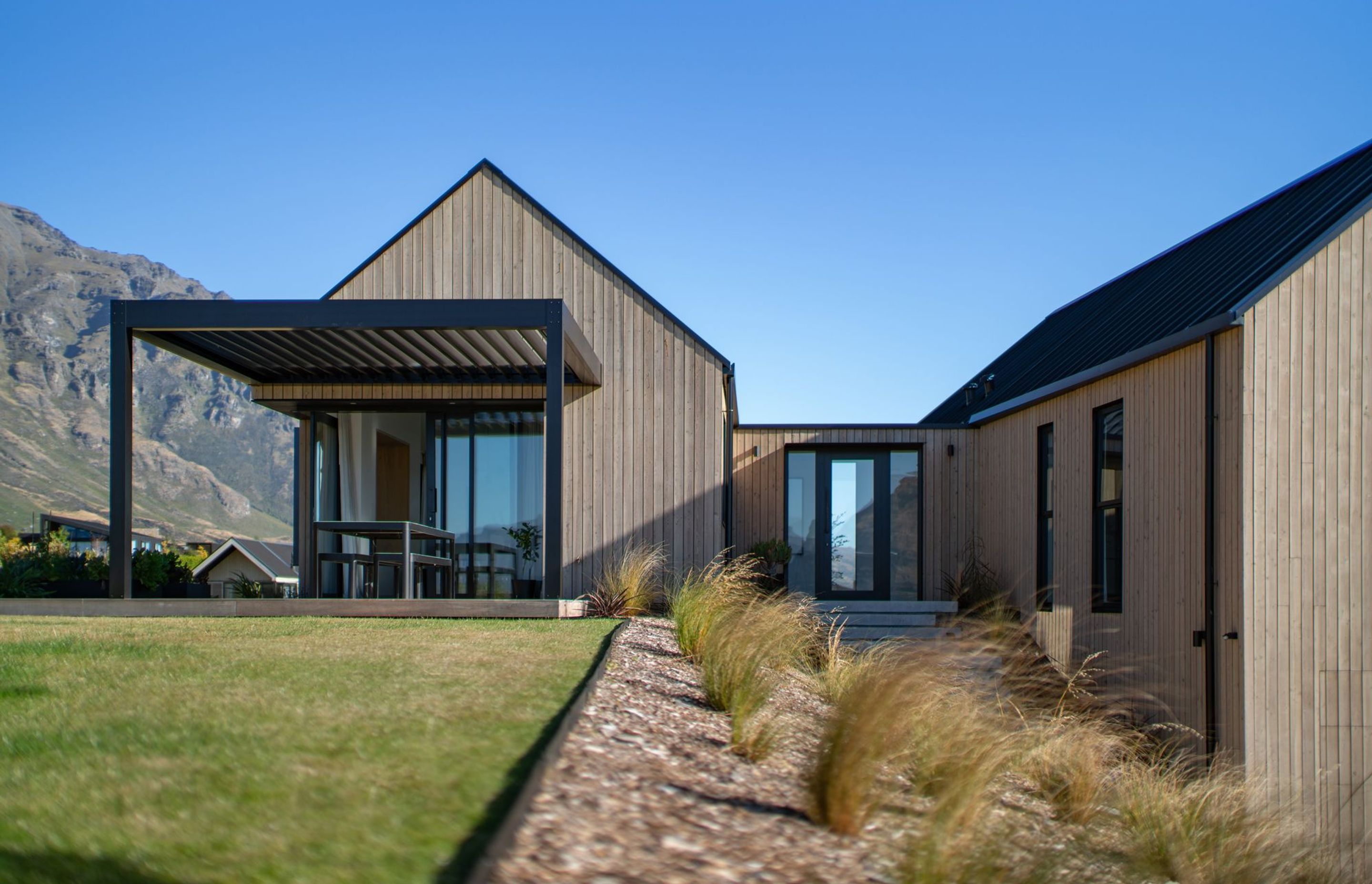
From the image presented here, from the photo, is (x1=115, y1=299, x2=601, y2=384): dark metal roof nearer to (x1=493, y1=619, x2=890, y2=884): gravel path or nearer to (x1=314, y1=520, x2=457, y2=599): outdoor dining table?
(x1=314, y1=520, x2=457, y2=599): outdoor dining table

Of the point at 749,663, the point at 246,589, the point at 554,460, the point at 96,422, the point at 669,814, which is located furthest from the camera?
the point at 96,422

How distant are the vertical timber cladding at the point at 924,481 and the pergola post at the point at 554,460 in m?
4.67

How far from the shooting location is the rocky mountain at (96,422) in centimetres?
8788

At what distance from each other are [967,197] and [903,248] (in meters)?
1.35

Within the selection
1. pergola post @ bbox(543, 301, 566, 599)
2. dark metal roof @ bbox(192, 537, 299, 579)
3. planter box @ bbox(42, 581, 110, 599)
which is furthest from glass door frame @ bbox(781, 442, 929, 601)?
dark metal roof @ bbox(192, 537, 299, 579)

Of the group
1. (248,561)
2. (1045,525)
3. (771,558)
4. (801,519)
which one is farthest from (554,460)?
(248,561)

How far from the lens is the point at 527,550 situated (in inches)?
508

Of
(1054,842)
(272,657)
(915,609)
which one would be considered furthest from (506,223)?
(1054,842)

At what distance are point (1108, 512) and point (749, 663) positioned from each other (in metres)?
6.07

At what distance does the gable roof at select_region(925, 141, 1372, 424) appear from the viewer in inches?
330

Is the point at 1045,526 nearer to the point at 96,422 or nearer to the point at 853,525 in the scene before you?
the point at 853,525

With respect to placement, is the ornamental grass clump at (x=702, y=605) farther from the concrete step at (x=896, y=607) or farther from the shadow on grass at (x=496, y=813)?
the concrete step at (x=896, y=607)

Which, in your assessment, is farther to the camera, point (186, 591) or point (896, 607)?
point (896, 607)

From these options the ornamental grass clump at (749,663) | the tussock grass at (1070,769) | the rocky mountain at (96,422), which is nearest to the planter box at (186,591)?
the ornamental grass clump at (749,663)
